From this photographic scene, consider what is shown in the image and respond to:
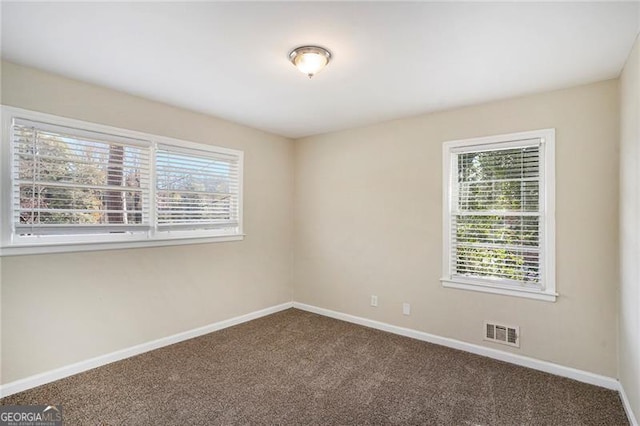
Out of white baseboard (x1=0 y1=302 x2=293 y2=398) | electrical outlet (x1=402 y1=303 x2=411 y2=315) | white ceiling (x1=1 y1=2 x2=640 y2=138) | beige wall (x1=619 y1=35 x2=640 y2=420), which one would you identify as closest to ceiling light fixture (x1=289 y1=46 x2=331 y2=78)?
white ceiling (x1=1 y1=2 x2=640 y2=138)

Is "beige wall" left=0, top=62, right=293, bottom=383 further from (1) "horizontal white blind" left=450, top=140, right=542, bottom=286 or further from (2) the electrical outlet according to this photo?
(1) "horizontal white blind" left=450, top=140, right=542, bottom=286

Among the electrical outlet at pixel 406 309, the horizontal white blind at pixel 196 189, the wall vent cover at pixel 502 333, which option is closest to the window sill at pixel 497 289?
the wall vent cover at pixel 502 333

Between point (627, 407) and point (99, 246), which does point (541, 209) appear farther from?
point (99, 246)

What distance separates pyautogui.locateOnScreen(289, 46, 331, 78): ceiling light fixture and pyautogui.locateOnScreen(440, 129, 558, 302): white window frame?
1777 millimetres

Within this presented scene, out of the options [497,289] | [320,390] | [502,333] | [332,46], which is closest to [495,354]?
[502,333]

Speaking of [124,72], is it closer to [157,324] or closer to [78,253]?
[78,253]

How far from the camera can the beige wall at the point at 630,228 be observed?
2057 mm

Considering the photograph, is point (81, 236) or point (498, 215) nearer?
point (81, 236)

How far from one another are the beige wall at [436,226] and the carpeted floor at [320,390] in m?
0.41

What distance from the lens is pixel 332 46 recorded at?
217 cm

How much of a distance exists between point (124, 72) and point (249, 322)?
3.00 meters

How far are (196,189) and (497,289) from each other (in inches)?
130

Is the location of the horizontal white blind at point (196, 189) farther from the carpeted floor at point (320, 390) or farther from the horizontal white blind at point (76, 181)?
the carpeted floor at point (320, 390)

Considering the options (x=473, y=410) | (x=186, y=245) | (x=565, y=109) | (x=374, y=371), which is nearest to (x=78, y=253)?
(x=186, y=245)
